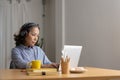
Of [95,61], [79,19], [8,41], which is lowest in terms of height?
[95,61]

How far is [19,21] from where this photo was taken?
15.0 feet

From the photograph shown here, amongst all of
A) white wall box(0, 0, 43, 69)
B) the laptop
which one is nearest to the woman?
the laptop

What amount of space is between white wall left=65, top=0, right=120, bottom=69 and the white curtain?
3.00 ft

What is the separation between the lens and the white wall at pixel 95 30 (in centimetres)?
377

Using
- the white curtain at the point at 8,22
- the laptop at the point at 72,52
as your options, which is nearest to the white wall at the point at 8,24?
the white curtain at the point at 8,22

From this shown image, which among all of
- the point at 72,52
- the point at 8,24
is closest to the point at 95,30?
the point at 8,24

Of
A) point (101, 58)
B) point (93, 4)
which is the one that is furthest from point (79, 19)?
point (101, 58)

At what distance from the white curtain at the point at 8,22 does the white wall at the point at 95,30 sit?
913 mm

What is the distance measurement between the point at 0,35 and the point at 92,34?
1590 mm

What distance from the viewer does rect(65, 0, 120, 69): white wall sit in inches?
148

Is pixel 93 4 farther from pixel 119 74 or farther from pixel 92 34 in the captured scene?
pixel 119 74

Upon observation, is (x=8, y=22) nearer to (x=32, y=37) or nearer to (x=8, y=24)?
(x=8, y=24)

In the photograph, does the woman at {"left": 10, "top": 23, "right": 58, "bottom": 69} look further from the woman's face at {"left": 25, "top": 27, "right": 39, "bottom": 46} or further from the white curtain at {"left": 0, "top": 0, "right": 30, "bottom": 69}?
the white curtain at {"left": 0, "top": 0, "right": 30, "bottom": 69}

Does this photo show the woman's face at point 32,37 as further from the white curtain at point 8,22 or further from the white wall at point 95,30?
the white curtain at point 8,22
